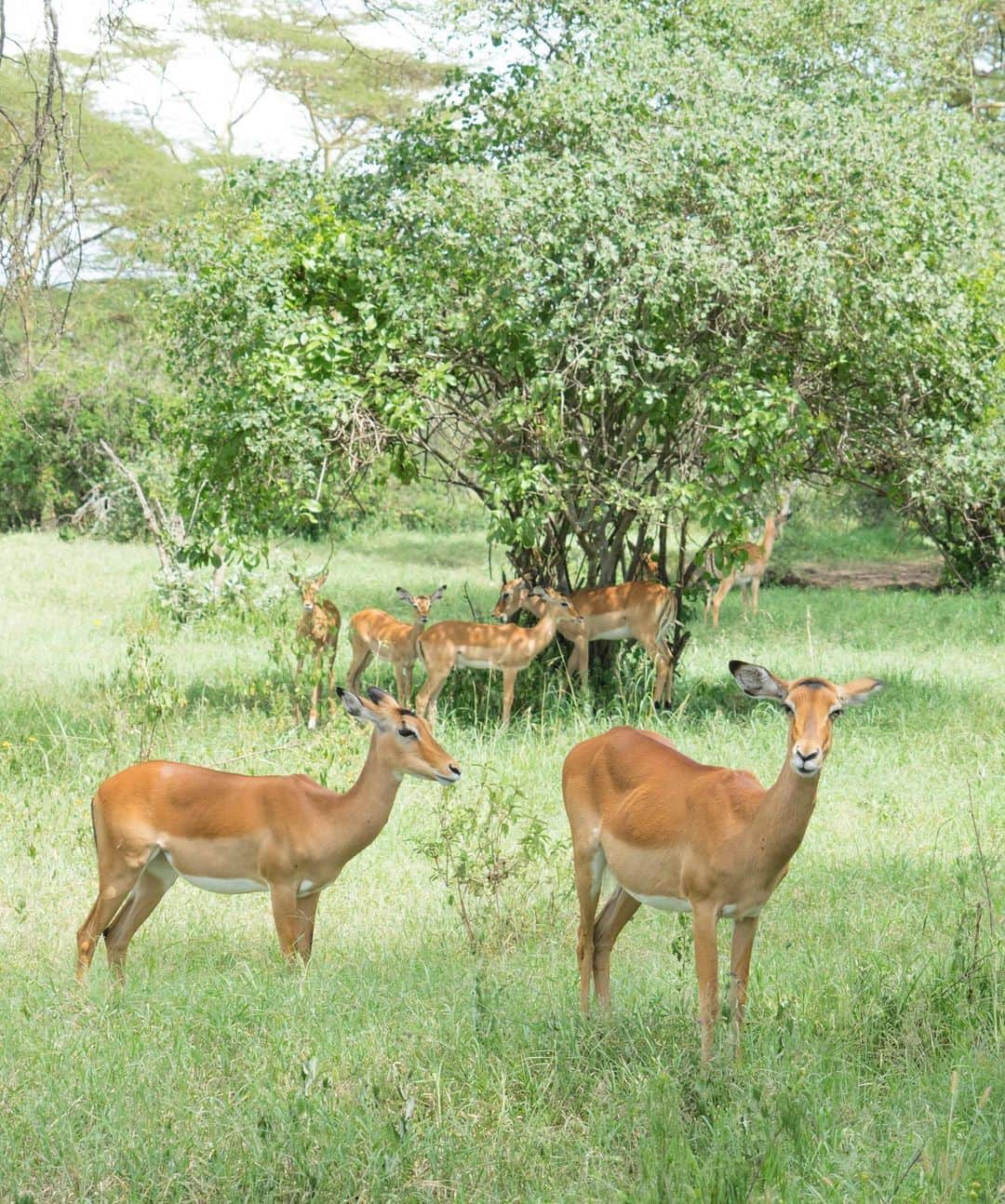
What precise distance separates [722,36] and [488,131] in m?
1.63

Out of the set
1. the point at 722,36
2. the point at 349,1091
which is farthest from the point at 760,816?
the point at 722,36

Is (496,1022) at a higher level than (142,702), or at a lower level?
lower

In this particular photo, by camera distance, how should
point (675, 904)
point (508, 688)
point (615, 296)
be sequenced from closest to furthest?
point (675, 904), point (615, 296), point (508, 688)

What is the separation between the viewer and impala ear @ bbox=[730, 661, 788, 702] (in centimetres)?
376

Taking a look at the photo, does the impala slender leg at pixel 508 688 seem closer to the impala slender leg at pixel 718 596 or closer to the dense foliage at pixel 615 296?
the dense foliage at pixel 615 296

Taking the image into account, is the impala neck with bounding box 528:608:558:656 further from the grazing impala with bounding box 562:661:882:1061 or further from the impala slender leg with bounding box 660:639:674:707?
the grazing impala with bounding box 562:661:882:1061

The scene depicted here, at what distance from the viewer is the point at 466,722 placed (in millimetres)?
9164

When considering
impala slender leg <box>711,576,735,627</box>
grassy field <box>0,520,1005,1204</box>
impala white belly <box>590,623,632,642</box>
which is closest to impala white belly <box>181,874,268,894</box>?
grassy field <box>0,520,1005,1204</box>

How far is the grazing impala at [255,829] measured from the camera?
15.4ft

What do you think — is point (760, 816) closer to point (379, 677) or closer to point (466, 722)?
point (466, 722)

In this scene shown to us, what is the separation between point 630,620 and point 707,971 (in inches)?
215

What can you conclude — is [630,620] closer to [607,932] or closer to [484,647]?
[484,647]

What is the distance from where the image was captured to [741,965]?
395 centimetres

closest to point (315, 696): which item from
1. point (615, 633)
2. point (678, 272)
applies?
point (615, 633)
